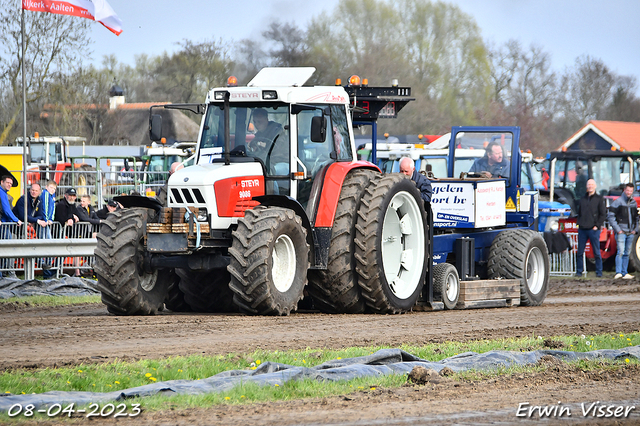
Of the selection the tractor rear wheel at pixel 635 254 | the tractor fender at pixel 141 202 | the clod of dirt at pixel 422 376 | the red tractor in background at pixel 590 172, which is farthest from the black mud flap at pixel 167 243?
the red tractor in background at pixel 590 172

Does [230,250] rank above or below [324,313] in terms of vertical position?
above

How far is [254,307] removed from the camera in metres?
9.70

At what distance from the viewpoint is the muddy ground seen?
520 centimetres


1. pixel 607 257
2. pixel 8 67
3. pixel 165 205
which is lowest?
pixel 607 257

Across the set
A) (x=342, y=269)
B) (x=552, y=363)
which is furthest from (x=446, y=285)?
(x=552, y=363)

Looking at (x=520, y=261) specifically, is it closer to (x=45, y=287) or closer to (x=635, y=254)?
(x=45, y=287)

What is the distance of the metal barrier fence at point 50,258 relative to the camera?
1560cm

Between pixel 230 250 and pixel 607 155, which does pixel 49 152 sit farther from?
pixel 230 250

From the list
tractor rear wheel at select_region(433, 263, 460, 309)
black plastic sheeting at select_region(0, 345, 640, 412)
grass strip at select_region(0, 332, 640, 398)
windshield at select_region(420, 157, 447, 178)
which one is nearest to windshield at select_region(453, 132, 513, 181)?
tractor rear wheel at select_region(433, 263, 460, 309)

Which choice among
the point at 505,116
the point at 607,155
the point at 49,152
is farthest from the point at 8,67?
the point at 505,116

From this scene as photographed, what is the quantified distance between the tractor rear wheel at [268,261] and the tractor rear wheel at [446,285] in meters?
2.49

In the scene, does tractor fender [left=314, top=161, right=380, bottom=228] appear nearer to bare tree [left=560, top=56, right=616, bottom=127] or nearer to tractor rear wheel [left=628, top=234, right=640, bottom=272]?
tractor rear wheel [left=628, top=234, right=640, bottom=272]

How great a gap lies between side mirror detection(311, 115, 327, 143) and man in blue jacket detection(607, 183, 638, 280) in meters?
11.7

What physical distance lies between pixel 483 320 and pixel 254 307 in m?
2.91
